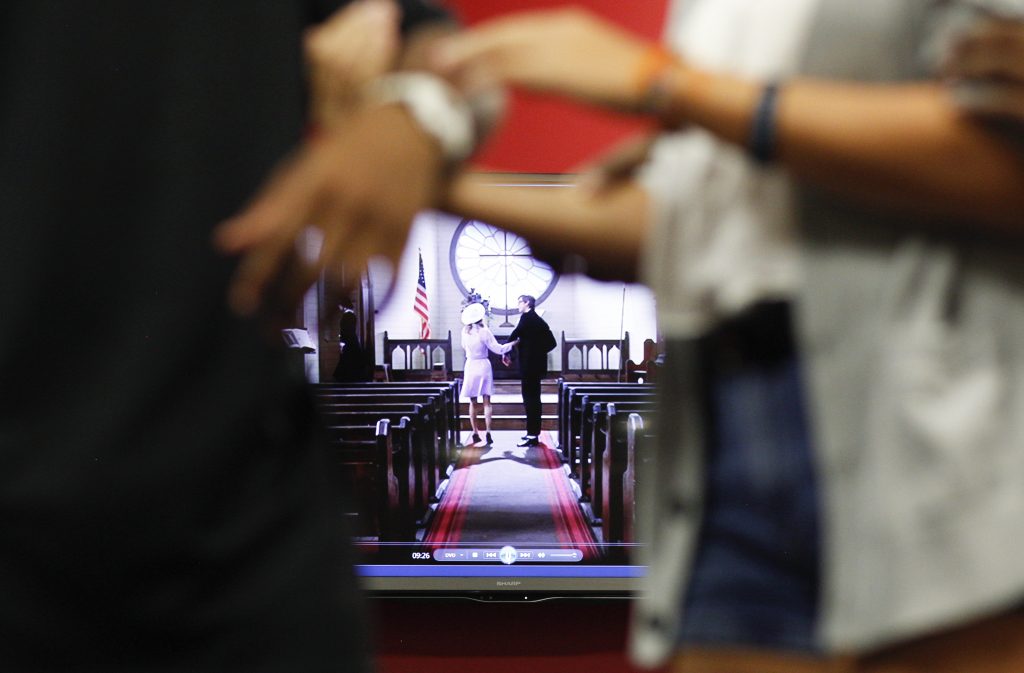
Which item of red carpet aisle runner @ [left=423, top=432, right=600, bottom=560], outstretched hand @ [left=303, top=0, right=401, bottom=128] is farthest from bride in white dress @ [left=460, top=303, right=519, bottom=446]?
outstretched hand @ [left=303, top=0, right=401, bottom=128]

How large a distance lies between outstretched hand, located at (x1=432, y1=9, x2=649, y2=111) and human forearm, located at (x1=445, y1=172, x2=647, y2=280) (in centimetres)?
18

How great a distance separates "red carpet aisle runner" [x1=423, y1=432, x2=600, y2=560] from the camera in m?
2.34

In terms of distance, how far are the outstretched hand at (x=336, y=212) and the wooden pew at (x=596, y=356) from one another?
5.96ft

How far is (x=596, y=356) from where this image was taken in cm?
235

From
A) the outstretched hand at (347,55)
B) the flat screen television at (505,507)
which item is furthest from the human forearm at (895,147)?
the flat screen television at (505,507)

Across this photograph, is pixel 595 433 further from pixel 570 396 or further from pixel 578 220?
pixel 578 220

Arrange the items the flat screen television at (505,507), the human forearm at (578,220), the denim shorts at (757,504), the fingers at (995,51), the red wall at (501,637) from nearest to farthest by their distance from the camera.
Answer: the fingers at (995,51)
the denim shorts at (757,504)
the human forearm at (578,220)
the flat screen television at (505,507)
the red wall at (501,637)

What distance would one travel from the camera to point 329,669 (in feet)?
1.87

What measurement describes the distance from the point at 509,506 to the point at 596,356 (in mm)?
498

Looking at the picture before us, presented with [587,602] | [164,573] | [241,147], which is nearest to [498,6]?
[587,602]

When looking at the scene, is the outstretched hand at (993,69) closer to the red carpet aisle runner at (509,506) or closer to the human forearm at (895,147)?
the human forearm at (895,147)

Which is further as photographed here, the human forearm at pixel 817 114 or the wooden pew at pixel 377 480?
the wooden pew at pixel 377 480

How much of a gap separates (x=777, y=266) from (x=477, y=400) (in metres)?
1.79

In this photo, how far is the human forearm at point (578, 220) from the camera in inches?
29.8
